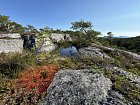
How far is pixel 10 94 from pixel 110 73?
4816 millimetres

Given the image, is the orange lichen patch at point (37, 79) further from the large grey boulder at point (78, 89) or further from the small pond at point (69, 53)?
the small pond at point (69, 53)

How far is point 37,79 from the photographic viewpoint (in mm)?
10797

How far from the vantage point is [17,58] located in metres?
12.8

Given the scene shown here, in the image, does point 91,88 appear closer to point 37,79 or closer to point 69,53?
point 37,79

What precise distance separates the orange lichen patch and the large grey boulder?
1.48ft

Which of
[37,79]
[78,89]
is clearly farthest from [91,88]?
[37,79]

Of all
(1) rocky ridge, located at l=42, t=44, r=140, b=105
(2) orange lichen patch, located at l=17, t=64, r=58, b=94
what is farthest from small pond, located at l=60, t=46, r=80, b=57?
(1) rocky ridge, located at l=42, t=44, r=140, b=105

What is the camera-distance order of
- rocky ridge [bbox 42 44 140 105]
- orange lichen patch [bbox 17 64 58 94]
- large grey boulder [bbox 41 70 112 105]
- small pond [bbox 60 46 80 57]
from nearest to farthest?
rocky ridge [bbox 42 44 140 105], large grey boulder [bbox 41 70 112 105], orange lichen patch [bbox 17 64 58 94], small pond [bbox 60 46 80 57]

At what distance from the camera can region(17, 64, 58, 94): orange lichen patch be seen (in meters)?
9.85

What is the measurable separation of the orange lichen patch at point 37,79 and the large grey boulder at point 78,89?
45 cm

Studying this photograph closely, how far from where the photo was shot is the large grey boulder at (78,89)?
8258 millimetres

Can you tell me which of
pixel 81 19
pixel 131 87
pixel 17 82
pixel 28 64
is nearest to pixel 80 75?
pixel 131 87

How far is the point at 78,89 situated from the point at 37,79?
8.92 ft

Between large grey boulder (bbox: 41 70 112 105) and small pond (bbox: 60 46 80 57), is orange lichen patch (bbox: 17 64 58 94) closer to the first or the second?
large grey boulder (bbox: 41 70 112 105)
